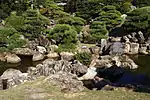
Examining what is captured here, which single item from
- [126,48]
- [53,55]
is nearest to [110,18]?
[126,48]

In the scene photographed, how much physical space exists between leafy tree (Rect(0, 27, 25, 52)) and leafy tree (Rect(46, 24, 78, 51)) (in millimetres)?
4520

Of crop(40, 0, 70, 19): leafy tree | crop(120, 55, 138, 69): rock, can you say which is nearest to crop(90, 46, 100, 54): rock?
crop(120, 55, 138, 69): rock

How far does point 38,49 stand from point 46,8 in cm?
1946

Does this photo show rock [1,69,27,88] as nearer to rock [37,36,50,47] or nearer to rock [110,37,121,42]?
rock [37,36,50,47]

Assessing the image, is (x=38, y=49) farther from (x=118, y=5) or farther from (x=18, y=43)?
(x=118, y=5)

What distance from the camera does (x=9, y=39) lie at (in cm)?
4322

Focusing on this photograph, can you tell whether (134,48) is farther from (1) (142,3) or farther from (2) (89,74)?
(1) (142,3)

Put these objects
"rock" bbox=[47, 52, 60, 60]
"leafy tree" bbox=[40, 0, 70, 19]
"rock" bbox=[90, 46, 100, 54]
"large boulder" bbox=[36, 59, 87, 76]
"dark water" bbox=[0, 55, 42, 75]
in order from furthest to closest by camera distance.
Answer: "leafy tree" bbox=[40, 0, 70, 19]
"rock" bbox=[90, 46, 100, 54]
"rock" bbox=[47, 52, 60, 60]
"dark water" bbox=[0, 55, 42, 75]
"large boulder" bbox=[36, 59, 87, 76]

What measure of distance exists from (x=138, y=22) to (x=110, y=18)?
721cm

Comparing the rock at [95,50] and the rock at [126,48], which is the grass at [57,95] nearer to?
the rock at [95,50]

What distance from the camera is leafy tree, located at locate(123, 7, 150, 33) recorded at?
4806 centimetres

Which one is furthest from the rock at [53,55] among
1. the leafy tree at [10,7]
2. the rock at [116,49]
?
the leafy tree at [10,7]

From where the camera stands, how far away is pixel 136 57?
4238 centimetres

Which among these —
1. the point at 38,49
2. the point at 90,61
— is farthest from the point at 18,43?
the point at 90,61
